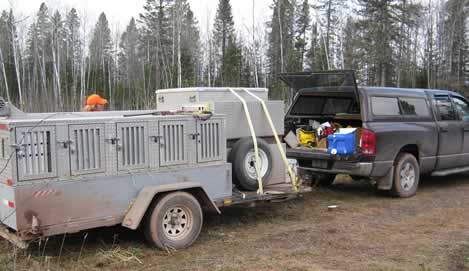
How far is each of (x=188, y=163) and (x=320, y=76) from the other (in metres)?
A: 3.67

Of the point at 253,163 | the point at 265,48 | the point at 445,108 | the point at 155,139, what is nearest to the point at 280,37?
the point at 265,48

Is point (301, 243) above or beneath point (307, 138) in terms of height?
beneath

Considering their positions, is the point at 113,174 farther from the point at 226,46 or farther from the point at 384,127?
the point at 226,46

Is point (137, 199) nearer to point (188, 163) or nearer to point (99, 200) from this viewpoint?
point (99, 200)

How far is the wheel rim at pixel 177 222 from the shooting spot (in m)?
5.42

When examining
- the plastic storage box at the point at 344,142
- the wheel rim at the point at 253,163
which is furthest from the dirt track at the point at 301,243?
the plastic storage box at the point at 344,142

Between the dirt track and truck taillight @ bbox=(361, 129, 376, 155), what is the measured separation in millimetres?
901

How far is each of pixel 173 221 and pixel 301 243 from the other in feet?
5.04

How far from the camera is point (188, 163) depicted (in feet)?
18.7

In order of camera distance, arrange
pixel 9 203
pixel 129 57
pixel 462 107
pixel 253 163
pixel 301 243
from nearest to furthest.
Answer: pixel 9 203 < pixel 301 243 < pixel 253 163 < pixel 462 107 < pixel 129 57

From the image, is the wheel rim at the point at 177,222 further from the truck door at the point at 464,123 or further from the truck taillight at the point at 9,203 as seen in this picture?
the truck door at the point at 464,123

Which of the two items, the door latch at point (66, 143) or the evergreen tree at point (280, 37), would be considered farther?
the evergreen tree at point (280, 37)

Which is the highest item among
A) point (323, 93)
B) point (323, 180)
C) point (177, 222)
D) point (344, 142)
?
point (323, 93)

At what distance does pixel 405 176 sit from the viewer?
8.49 m
